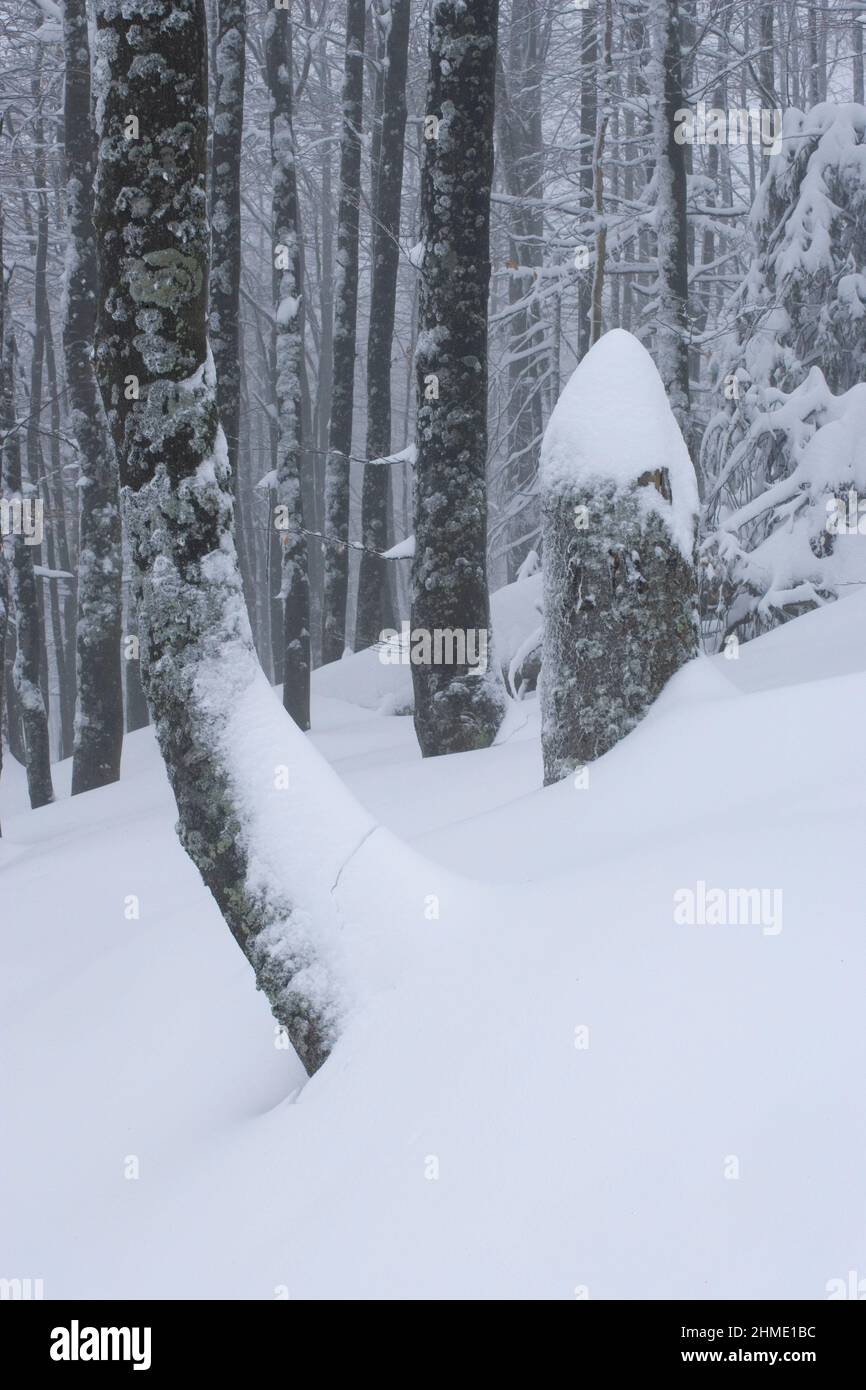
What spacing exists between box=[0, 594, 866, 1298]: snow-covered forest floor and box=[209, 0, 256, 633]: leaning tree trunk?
693 centimetres

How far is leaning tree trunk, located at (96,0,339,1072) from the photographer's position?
10.9 feet

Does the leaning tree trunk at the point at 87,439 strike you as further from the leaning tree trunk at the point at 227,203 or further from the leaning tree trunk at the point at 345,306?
the leaning tree trunk at the point at 345,306

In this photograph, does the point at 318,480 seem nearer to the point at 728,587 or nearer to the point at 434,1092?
the point at 728,587

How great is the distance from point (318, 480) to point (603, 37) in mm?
14264

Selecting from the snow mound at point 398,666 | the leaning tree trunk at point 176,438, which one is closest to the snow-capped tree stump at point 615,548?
the leaning tree trunk at point 176,438

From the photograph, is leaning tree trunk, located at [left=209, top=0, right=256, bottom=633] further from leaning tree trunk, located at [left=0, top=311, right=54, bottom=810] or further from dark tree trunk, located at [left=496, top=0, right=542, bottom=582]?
dark tree trunk, located at [left=496, top=0, right=542, bottom=582]

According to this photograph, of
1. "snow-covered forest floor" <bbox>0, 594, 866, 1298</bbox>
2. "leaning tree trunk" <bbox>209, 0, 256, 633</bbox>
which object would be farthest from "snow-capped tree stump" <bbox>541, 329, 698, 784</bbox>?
"leaning tree trunk" <bbox>209, 0, 256, 633</bbox>

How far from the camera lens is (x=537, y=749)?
6484 mm

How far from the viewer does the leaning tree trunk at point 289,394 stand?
11.6 metres

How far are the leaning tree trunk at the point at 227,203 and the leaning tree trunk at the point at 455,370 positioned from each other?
305 cm

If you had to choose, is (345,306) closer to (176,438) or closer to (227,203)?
(227,203)

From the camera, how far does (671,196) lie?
9.85 metres

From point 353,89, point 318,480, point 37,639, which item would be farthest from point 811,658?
point 318,480

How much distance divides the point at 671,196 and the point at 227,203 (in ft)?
12.7
